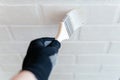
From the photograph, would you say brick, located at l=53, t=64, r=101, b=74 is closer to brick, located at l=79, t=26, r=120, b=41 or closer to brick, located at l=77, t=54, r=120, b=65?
brick, located at l=77, t=54, r=120, b=65

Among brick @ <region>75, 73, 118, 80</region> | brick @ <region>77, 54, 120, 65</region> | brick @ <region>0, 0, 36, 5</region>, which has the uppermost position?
brick @ <region>0, 0, 36, 5</region>

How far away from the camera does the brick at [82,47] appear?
60 cm

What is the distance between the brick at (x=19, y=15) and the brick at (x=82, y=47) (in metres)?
0.14

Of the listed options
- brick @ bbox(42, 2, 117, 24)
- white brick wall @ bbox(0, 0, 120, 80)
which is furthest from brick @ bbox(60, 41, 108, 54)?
brick @ bbox(42, 2, 117, 24)

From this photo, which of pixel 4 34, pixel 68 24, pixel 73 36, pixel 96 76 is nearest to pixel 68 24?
pixel 68 24

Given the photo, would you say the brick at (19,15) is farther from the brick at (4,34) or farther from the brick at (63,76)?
the brick at (63,76)

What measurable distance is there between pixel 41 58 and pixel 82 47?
0.85 feet

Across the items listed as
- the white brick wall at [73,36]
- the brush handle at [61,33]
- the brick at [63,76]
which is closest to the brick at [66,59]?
the white brick wall at [73,36]

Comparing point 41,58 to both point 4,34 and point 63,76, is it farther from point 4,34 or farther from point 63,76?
point 63,76

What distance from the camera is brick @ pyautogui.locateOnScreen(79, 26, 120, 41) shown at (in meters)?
0.54

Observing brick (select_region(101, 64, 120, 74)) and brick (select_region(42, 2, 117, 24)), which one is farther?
brick (select_region(101, 64, 120, 74))

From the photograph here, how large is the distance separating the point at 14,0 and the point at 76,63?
360mm

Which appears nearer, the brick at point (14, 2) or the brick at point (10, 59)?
the brick at point (14, 2)

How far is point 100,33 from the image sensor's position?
560 millimetres
